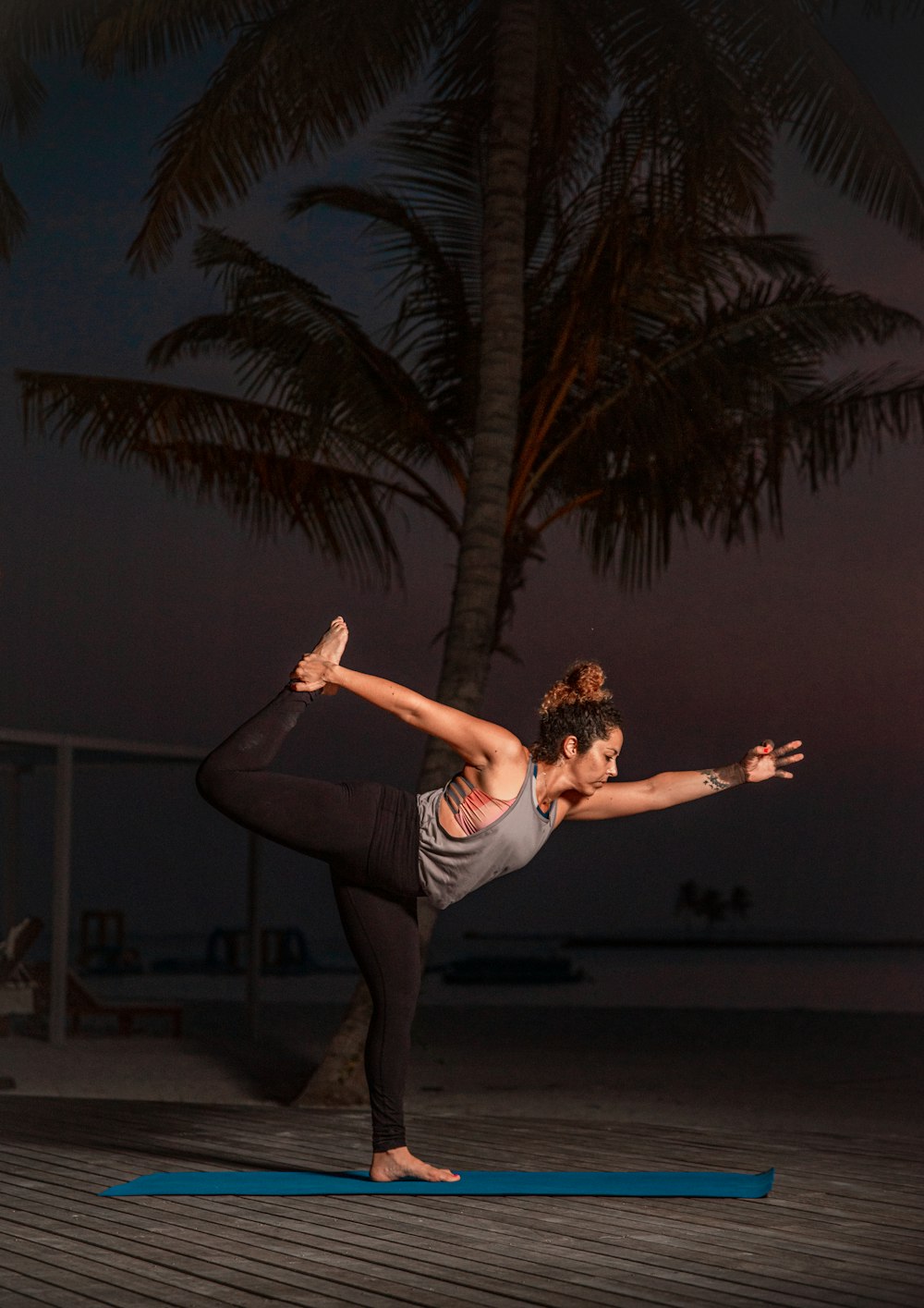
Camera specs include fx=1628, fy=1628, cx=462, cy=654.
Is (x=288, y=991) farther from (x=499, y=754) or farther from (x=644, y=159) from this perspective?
(x=499, y=754)

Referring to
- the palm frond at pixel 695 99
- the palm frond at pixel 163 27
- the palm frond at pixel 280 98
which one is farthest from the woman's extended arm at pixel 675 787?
the palm frond at pixel 163 27

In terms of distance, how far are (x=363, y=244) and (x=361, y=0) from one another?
1782 mm

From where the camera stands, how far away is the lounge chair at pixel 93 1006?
12984mm

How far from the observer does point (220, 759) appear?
4.79 m

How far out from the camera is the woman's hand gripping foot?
4.78 metres

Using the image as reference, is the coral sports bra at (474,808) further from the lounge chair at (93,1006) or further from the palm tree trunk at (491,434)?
the lounge chair at (93,1006)

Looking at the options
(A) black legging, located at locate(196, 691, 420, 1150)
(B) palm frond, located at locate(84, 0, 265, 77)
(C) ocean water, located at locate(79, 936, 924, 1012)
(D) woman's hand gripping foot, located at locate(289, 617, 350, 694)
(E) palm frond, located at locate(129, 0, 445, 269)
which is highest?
(B) palm frond, located at locate(84, 0, 265, 77)

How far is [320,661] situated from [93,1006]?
908 cm

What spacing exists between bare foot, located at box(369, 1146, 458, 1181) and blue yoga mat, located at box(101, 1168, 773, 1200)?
0.9 inches

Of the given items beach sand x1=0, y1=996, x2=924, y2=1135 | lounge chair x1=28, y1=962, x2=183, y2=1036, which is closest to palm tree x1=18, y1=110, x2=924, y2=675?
beach sand x1=0, y1=996, x2=924, y2=1135

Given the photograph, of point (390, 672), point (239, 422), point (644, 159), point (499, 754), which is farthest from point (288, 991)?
point (499, 754)

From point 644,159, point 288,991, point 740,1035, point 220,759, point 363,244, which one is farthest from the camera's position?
point 288,991

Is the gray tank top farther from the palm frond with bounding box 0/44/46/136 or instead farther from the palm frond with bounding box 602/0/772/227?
the palm frond with bounding box 0/44/46/136

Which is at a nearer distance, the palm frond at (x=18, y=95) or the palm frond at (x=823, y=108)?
the palm frond at (x=823, y=108)
